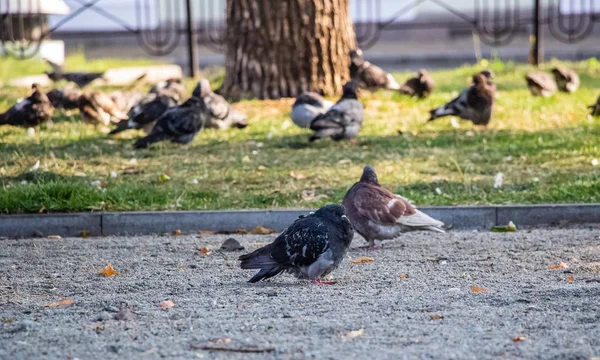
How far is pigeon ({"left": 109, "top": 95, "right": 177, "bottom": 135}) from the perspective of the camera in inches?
446

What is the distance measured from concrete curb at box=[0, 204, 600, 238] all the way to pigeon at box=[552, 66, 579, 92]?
693 centimetres

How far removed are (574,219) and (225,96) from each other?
6.98m

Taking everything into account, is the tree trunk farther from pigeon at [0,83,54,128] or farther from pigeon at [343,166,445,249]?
pigeon at [343,166,445,249]

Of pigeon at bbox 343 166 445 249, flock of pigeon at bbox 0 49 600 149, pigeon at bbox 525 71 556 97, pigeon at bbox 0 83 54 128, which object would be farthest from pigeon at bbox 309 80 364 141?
pigeon at bbox 525 71 556 97

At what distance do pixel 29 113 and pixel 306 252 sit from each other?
6914 millimetres

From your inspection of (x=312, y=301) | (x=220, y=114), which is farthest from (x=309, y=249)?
(x=220, y=114)

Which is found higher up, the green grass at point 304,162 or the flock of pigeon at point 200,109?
the flock of pigeon at point 200,109

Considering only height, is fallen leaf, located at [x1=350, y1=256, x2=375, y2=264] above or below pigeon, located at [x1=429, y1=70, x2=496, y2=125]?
below

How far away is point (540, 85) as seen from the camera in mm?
13758

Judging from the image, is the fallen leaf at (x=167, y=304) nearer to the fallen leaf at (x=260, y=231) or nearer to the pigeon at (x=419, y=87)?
the fallen leaf at (x=260, y=231)

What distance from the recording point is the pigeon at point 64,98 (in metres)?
13.1

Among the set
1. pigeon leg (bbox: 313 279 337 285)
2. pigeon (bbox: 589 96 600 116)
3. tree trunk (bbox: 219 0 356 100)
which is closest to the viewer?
pigeon leg (bbox: 313 279 337 285)

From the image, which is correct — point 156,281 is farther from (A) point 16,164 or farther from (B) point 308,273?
(A) point 16,164

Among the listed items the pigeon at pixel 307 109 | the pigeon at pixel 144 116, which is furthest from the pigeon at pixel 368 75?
the pigeon at pixel 144 116
